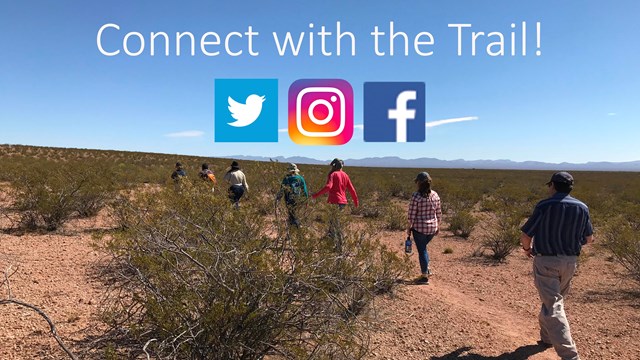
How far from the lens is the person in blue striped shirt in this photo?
11.9ft

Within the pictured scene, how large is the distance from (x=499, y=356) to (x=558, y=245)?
1264 millimetres

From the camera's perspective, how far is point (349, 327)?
9.37 feet

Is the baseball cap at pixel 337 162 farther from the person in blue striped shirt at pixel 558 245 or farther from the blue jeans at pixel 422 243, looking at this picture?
the person in blue striped shirt at pixel 558 245

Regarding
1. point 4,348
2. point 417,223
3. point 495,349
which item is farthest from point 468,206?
point 4,348

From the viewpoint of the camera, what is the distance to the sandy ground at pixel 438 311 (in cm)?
392

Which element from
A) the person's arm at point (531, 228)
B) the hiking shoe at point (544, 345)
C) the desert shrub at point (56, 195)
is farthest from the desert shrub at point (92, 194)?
the hiking shoe at point (544, 345)

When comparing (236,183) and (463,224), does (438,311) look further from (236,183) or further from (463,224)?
(463,224)

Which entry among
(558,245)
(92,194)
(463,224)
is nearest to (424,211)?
(558,245)

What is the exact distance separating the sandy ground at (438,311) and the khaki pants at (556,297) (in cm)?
41

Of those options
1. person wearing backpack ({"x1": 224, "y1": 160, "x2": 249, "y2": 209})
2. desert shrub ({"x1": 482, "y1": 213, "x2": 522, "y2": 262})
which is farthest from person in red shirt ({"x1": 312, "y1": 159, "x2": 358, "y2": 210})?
desert shrub ({"x1": 482, "y1": 213, "x2": 522, "y2": 262})

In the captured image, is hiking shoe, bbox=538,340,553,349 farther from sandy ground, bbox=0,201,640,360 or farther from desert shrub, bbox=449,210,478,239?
desert shrub, bbox=449,210,478,239

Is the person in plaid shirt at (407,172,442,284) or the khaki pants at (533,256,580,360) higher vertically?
the person in plaid shirt at (407,172,442,284)

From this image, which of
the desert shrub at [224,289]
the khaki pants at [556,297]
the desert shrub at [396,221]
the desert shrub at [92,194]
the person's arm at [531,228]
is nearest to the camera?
the desert shrub at [224,289]

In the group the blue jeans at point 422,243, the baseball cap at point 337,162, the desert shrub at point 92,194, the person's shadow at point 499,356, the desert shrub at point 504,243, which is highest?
the baseball cap at point 337,162
